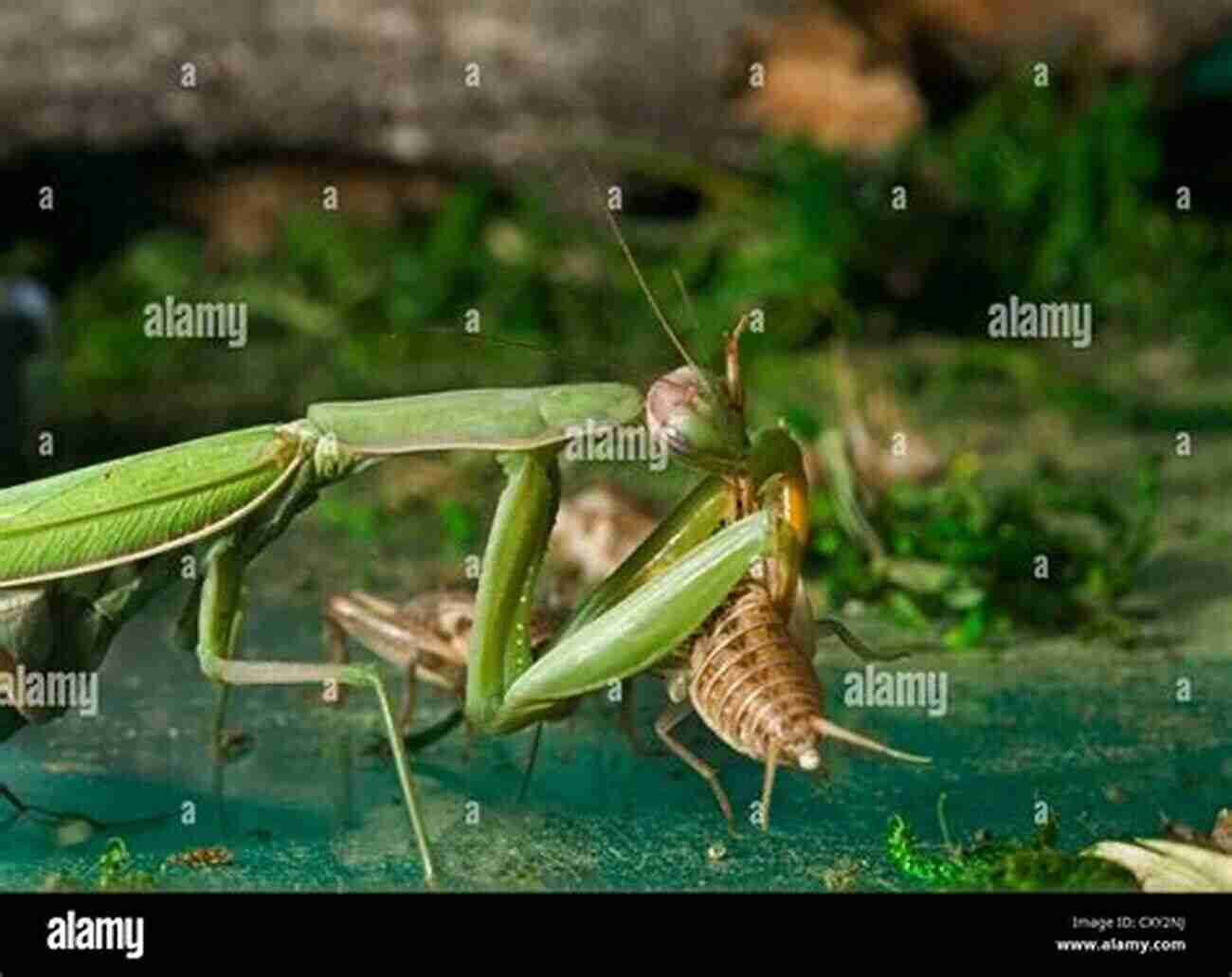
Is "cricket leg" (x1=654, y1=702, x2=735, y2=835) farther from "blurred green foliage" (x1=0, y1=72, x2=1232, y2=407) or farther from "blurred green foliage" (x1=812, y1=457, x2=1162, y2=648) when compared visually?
"blurred green foliage" (x1=0, y1=72, x2=1232, y2=407)

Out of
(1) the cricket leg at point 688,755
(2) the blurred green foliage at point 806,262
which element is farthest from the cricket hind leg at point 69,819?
(2) the blurred green foliage at point 806,262

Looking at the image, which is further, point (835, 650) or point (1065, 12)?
point (1065, 12)

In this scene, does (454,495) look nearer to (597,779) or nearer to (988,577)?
(988,577)

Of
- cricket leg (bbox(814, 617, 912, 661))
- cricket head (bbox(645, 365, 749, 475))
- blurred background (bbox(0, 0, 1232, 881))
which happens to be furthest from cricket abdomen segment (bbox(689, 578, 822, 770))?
blurred background (bbox(0, 0, 1232, 881))

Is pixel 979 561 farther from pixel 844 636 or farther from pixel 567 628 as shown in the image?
pixel 567 628

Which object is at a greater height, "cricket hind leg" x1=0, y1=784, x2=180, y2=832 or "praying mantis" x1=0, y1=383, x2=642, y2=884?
"praying mantis" x1=0, y1=383, x2=642, y2=884

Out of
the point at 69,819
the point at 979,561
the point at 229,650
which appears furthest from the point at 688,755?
the point at 979,561

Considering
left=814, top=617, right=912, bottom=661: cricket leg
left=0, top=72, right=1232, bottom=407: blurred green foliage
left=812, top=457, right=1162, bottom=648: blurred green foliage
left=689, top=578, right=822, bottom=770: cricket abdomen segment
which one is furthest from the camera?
left=0, top=72, right=1232, bottom=407: blurred green foliage
